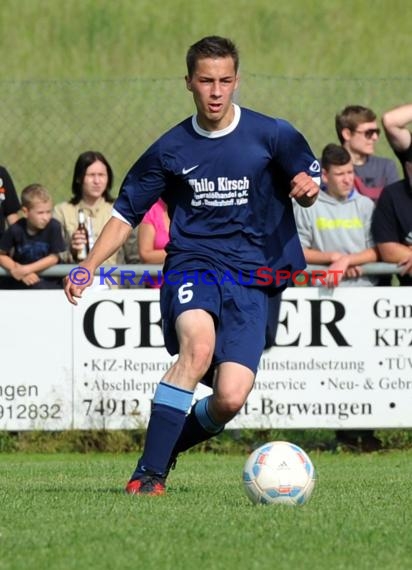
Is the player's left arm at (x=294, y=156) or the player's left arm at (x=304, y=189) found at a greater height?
the player's left arm at (x=294, y=156)

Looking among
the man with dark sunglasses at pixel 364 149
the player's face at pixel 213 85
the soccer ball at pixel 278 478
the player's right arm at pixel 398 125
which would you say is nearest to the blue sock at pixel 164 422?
the soccer ball at pixel 278 478

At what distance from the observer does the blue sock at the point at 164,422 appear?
750 centimetres

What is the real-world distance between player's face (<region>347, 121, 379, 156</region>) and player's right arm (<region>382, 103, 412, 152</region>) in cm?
145

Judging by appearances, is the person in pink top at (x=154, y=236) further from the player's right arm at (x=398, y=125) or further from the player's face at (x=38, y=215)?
the player's right arm at (x=398, y=125)

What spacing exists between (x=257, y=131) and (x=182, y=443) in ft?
6.11

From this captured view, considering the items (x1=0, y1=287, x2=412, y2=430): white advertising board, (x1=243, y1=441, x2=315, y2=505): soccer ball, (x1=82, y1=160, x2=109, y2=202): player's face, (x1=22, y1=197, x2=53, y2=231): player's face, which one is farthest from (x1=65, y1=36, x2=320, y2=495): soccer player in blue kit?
(x1=82, y1=160, x2=109, y2=202): player's face

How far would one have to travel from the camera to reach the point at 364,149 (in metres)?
12.8

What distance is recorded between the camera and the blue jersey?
25.3ft

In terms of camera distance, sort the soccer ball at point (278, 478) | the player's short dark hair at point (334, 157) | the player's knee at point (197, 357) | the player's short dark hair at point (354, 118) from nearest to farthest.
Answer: the soccer ball at point (278, 478), the player's knee at point (197, 357), the player's short dark hair at point (334, 157), the player's short dark hair at point (354, 118)

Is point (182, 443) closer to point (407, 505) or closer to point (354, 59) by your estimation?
point (407, 505)

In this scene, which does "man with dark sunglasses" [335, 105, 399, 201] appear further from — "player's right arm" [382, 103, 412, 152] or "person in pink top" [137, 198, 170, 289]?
"person in pink top" [137, 198, 170, 289]

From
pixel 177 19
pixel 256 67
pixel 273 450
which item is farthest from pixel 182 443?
pixel 177 19

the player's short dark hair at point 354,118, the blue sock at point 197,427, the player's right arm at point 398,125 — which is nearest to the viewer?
the blue sock at point 197,427

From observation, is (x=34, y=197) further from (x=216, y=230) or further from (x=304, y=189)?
(x=304, y=189)
